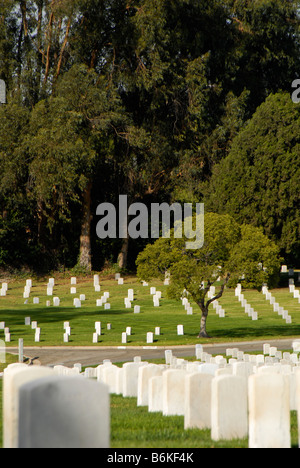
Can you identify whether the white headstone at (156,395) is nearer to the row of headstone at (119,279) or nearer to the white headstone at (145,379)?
the white headstone at (145,379)

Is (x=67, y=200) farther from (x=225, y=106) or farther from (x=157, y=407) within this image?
(x=157, y=407)

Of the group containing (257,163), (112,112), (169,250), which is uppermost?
(112,112)

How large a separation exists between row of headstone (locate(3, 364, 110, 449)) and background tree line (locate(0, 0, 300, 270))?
3433cm

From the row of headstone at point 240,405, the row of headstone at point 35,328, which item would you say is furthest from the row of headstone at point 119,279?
the row of headstone at point 240,405

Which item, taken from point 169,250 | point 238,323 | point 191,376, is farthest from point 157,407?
point 238,323

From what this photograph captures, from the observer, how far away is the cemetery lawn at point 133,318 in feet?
81.3

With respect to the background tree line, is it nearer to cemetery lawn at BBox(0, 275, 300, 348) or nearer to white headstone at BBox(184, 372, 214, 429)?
cemetery lawn at BBox(0, 275, 300, 348)

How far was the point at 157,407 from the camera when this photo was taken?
308 inches

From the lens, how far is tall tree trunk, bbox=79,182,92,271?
4397cm

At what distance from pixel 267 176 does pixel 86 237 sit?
486 inches

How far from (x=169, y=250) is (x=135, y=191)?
18.1 m

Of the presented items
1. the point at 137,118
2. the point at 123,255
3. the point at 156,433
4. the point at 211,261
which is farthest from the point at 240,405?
the point at 137,118

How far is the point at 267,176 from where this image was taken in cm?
4025

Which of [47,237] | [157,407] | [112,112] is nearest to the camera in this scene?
[157,407]
